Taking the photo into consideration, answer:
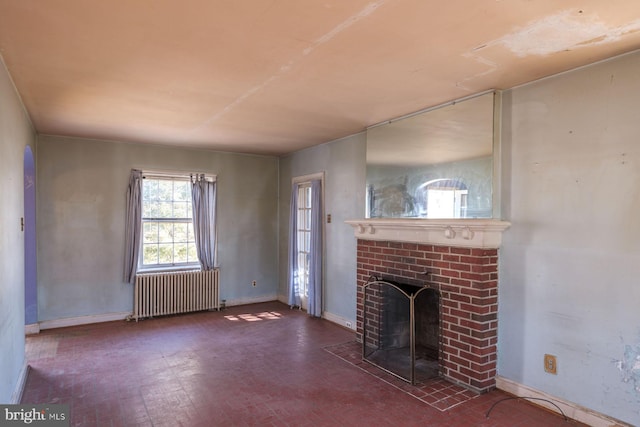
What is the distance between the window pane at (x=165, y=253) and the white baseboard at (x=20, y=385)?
2.32 m

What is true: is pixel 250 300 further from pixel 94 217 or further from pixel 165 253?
pixel 94 217

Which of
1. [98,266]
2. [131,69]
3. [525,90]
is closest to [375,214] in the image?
[525,90]

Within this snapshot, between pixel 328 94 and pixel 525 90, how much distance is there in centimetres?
157

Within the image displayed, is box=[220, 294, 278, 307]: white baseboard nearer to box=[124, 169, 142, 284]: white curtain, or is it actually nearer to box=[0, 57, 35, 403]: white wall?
box=[124, 169, 142, 284]: white curtain

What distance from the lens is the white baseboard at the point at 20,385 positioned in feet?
9.42

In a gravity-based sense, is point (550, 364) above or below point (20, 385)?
above

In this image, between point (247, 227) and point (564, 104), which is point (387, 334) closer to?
point (564, 104)

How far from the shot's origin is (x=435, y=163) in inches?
141

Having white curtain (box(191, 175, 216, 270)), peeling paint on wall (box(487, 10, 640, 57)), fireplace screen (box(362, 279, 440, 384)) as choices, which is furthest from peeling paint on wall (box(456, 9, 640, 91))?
white curtain (box(191, 175, 216, 270))

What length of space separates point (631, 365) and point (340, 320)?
3.22 metres

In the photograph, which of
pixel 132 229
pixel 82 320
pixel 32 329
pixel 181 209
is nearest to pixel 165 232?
pixel 181 209

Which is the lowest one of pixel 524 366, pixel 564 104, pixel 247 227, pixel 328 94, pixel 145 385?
pixel 145 385

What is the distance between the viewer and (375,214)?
4316 mm

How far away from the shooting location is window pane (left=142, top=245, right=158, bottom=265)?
5668 mm
